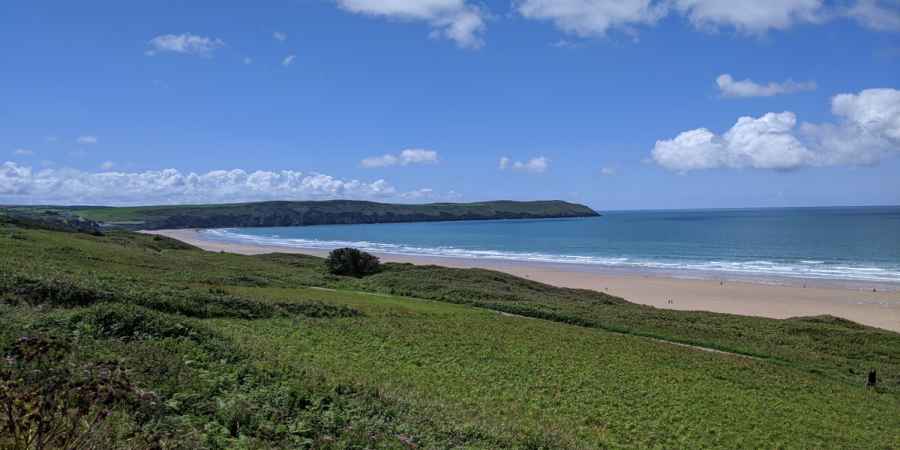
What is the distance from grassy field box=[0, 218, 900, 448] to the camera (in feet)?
27.6

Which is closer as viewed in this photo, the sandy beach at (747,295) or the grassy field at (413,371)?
the grassy field at (413,371)

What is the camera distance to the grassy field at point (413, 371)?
8.41 metres

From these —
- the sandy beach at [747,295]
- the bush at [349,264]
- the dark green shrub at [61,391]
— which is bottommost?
the sandy beach at [747,295]

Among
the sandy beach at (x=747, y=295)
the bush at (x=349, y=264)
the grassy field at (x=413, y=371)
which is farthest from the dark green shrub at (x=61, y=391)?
the sandy beach at (x=747, y=295)

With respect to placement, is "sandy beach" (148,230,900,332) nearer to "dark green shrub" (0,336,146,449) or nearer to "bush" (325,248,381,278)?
"bush" (325,248,381,278)

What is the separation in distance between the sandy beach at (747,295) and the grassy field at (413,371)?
13.5 metres

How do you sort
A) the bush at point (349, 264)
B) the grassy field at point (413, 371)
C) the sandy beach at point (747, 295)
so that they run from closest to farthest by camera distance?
the grassy field at point (413, 371)
the sandy beach at point (747, 295)
the bush at point (349, 264)

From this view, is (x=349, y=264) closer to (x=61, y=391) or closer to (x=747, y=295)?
(x=747, y=295)

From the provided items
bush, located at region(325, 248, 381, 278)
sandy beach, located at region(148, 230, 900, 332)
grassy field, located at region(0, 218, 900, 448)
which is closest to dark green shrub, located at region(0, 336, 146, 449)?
grassy field, located at region(0, 218, 900, 448)

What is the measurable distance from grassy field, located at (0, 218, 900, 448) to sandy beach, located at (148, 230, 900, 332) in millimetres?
13537

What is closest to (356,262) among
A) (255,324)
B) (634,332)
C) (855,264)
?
(634,332)

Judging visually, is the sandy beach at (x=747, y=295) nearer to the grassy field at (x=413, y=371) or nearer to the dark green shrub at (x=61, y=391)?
the grassy field at (x=413, y=371)

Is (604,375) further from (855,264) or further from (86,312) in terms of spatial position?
(855,264)

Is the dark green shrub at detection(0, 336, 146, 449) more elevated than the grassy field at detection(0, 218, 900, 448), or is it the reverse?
the dark green shrub at detection(0, 336, 146, 449)
